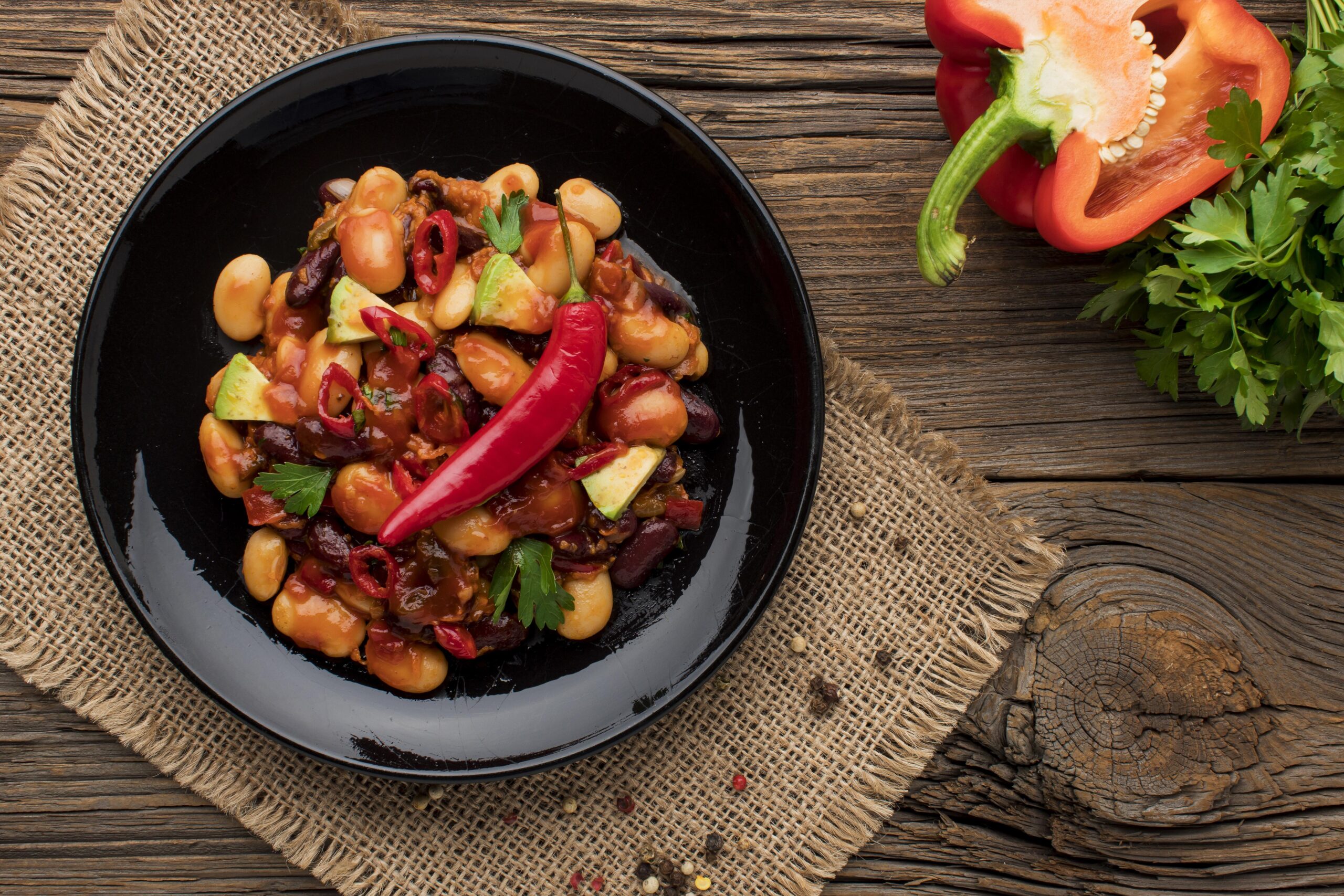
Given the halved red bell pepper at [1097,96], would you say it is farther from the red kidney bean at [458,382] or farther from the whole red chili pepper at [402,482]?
the whole red chili pepper at [402,482]

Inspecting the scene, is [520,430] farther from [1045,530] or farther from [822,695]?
[1045,530]

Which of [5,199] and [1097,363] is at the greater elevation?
[5,199]

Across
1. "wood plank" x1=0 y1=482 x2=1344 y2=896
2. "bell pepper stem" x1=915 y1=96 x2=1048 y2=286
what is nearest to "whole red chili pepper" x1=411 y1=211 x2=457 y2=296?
"bell pepper stem" x1=915 y1=96 x2=1048 y2=286

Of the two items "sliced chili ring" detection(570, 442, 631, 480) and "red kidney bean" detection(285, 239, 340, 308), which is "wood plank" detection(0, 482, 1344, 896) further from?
"red kidney bean" detection(285, 239, 340, 308)

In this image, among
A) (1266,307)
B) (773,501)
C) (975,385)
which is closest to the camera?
(1266,307)

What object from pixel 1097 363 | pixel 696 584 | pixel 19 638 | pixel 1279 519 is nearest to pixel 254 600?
pixel 19 638

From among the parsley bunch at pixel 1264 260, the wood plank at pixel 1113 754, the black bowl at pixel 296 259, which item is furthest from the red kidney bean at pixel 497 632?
the parsley bunch at pixel 1264 260

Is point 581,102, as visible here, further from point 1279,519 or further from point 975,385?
point 1279,519
